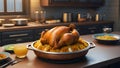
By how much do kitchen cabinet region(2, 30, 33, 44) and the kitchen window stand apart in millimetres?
758

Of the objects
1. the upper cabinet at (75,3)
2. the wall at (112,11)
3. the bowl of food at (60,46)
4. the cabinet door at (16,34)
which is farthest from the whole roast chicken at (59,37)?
the wall at (112,11)

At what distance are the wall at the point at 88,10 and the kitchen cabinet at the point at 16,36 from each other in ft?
2.59

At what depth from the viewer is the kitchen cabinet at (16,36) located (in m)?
2.83

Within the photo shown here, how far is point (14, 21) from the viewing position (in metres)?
3.14

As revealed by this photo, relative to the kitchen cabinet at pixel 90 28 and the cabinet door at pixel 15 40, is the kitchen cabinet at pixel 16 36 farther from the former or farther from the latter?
the kitchen cabinet at pixel 90 28

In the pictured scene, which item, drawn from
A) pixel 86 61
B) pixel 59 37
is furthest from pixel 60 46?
pixel 86 61

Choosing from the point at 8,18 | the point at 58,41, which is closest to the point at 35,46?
the point at 58,41

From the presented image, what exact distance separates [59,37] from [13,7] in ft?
8.62

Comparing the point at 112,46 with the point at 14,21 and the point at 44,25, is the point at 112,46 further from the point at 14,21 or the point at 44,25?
the point at 14,21

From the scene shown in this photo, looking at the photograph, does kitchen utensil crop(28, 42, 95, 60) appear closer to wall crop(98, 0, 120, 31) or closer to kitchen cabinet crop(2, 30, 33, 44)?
kitchen cabinet crop(2, 30, 33, 44)

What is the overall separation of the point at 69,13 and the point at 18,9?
1051 mm

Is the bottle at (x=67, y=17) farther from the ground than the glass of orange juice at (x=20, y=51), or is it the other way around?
the bottle at (x=67, y=17)

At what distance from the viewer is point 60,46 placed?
118 cm

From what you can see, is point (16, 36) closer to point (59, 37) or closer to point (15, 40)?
point (15, 40)
